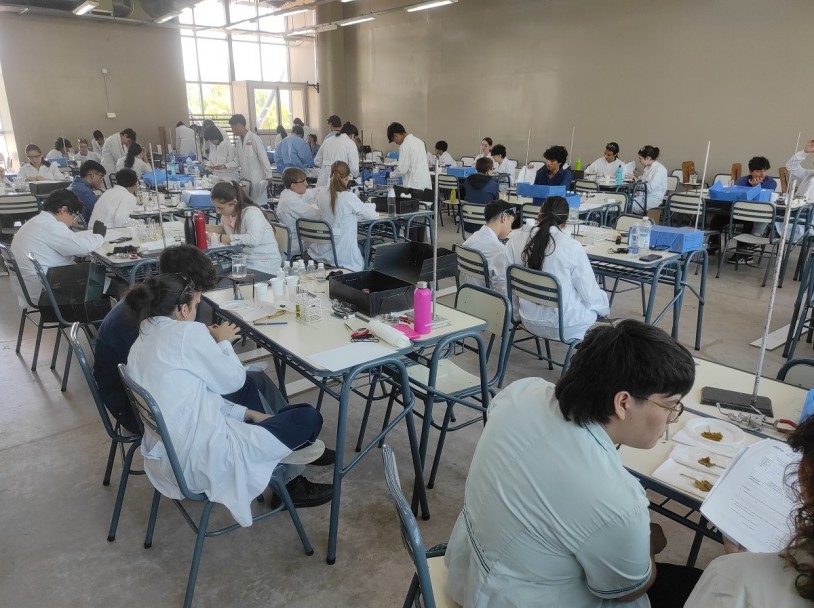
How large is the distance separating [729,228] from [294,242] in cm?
456

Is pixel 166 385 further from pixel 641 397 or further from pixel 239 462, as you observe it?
pixel 641 397

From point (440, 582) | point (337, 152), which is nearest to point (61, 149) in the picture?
point (337, 152)

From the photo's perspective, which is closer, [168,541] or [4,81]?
[168,541]

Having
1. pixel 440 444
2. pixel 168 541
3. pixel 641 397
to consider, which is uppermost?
pixel 641 397

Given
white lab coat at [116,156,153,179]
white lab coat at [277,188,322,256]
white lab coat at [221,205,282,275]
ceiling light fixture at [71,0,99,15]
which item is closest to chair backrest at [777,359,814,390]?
white lab coat at [221,205,282,275]

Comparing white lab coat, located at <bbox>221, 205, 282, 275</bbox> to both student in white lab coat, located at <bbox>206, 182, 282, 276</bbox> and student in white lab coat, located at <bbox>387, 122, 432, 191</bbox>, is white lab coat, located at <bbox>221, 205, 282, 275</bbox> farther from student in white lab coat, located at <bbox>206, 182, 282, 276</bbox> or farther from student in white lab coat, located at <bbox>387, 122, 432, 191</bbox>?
student in white lab coat, located at <bbox>387, 122, 432, 191</bbox>

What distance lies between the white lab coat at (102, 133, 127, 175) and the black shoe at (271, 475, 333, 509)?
8.04 metres

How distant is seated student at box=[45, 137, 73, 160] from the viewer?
10648 millimetres

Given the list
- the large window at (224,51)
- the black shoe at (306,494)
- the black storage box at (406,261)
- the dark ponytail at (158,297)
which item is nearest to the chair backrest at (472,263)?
the black storage box at (406,261)

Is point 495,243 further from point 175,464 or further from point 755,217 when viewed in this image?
point 755,217

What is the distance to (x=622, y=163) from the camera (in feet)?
27.6

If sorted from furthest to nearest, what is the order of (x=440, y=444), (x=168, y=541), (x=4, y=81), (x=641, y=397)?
(x=4, y=81) → (x=440, y=444) → (x=168, y=541) → (x=641, y=397)

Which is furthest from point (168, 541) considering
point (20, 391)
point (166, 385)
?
point (20, 391)

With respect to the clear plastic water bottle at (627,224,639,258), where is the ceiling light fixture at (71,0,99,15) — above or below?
above
